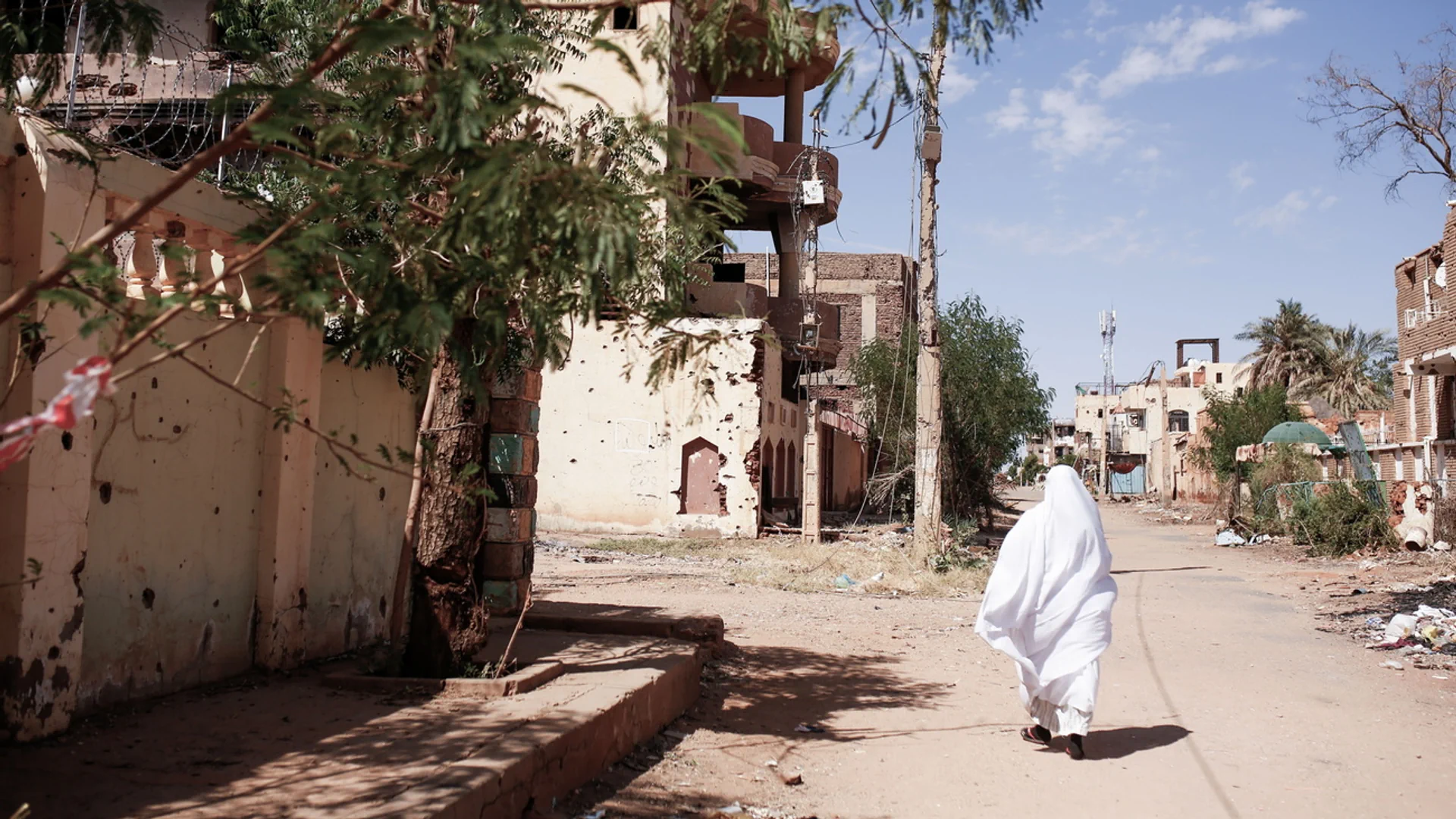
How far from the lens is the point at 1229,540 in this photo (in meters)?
25.2

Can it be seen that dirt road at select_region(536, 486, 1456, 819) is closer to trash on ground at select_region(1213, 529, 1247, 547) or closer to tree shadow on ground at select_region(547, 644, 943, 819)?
tree shadow on ground at select_region(547, 644, 943, 819)

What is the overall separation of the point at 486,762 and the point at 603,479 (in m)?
18.0

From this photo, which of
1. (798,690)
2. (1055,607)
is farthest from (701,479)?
(1055,607)

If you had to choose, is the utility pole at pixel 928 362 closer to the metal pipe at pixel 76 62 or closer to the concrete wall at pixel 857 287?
the metal pipe at pixel 76 62

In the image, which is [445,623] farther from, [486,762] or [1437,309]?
[1437,309]

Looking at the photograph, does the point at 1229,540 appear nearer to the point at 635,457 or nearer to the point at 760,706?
the point at 635,457

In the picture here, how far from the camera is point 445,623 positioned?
6.04m

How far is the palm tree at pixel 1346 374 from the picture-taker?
157ft

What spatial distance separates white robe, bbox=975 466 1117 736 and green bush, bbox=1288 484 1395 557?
1681cm

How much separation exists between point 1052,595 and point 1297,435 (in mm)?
28917

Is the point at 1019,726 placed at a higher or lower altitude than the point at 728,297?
lower

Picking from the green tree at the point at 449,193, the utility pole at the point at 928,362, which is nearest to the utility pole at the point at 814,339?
the utility pole at the point at 928,362

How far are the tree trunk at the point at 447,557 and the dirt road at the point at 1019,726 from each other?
121 cm

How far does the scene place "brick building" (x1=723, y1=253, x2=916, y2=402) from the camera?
44156 millimetres
